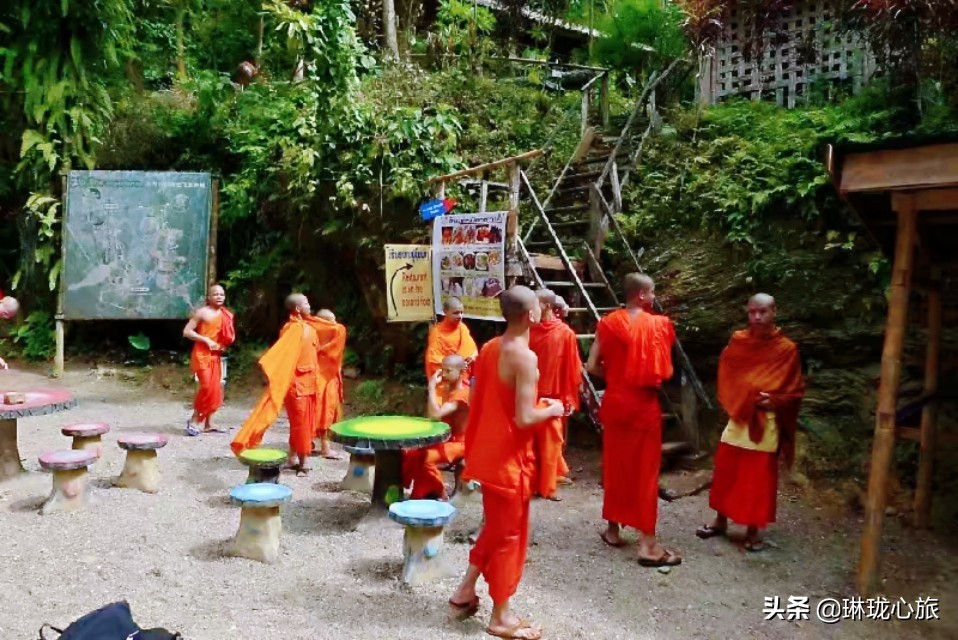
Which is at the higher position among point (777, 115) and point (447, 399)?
point (777, 115)

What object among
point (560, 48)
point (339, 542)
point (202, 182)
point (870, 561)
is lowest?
point (339, 542)

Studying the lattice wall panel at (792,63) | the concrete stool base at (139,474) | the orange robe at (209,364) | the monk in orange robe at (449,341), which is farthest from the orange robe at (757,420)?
the lattice wall panel at (792,63)

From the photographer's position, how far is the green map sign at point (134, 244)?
11211 millimetres

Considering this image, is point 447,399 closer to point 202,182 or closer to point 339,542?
point 339,542

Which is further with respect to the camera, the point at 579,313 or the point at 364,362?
the point at 364,362

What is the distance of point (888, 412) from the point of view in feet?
14.6

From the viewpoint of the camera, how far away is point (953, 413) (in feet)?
19.9

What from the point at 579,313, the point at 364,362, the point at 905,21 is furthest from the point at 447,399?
the point at 905,21

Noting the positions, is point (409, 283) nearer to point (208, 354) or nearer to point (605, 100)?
point (208, 354)

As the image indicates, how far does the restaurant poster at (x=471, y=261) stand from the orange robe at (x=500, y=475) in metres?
3.57

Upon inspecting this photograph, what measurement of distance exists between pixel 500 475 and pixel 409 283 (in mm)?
4842

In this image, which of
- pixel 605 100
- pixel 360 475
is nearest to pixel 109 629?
pixel 360 475

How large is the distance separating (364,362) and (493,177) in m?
3.26

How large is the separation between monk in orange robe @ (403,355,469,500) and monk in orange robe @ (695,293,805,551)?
1.96 metres
